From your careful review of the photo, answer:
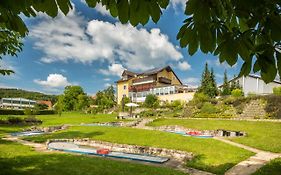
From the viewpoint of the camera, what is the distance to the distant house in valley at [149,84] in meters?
68.1

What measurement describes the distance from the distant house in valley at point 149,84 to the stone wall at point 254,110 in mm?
28746

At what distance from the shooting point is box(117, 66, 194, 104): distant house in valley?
68.1 metres

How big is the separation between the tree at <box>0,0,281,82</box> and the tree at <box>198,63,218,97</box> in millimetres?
53976

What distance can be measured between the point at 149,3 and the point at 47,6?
2.45ft

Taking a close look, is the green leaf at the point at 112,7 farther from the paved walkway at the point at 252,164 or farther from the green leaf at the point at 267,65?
the paved walkway at the point at 252,164

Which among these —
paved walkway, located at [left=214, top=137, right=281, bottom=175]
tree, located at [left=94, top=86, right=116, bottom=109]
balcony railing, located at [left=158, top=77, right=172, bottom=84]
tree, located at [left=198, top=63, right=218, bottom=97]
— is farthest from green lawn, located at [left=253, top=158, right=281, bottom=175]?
balcony railing, located at [left=158, top=77, right=172, bottom=84]

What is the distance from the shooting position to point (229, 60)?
75.5 inches

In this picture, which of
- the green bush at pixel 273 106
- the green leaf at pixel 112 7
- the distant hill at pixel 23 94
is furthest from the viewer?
the distant hill at pixel 23 94

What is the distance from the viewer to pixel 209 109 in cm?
3956

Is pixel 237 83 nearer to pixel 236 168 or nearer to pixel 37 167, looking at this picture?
pixel 236 168

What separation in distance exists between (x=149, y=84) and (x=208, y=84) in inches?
862

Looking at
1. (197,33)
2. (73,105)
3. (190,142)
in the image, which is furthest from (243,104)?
(73,105)

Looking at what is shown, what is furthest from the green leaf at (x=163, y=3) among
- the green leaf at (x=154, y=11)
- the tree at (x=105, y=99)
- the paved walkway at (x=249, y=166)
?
the tree at (x=105, y=99)

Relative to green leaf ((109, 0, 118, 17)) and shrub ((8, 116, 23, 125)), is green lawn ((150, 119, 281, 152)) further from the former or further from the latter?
shrub ((8, 116, 23, 125))
